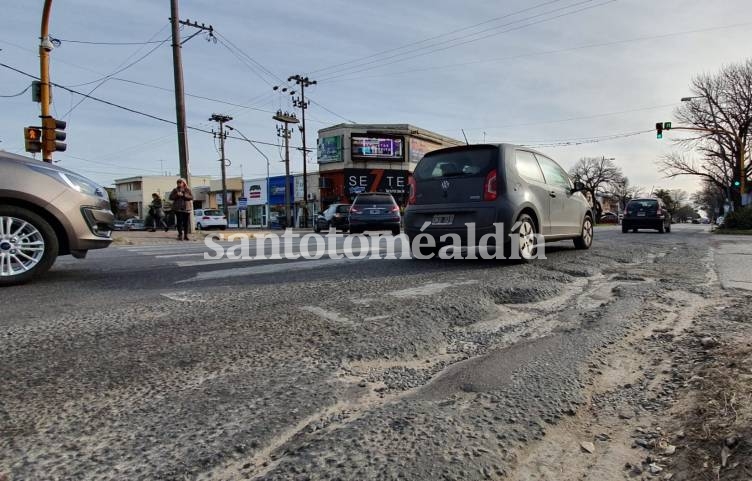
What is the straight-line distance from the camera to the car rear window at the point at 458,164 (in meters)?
5.96

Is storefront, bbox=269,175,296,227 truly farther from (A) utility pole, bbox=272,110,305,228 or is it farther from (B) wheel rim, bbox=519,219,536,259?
(B) wheel rim, bbox=519,219,536,259

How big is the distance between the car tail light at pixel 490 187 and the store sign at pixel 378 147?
37972 mm

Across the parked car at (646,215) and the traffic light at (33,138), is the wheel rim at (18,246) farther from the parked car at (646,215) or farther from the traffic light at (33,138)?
the parked car at (646,215)

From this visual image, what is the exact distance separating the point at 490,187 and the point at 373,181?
37.8 meters

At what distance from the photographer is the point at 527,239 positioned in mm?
6086

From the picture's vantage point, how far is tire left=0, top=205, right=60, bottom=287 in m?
4.37

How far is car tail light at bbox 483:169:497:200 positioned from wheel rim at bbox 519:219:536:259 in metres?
0.58

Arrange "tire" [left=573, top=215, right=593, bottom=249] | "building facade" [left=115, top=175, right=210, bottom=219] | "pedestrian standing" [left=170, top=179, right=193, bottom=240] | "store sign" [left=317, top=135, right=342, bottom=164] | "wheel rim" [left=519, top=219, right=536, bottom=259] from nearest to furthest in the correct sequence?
"wheel rim" [left=519, top=219, right=536, bottom=259], "tire" [left=573, top=215, right=593, bottom=249], "pedestrian standing" [left=170, top=179, right=193, bottom=240], "store sign" [left=317, top=135, right=342, bottom=164], "building facade" [left=115, top=175, right=210, bottom=219]

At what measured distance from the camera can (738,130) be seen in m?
31.8

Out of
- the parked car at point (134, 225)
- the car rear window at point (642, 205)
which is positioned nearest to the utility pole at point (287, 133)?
the parked car at point (134, 225)

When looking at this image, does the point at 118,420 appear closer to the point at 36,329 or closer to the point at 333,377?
the point at 333,377

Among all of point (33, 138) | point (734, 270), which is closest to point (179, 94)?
point (33, 138)

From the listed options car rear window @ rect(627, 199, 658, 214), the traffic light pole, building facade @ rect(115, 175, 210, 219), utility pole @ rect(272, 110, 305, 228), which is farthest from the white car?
building facade @ rect(115, 175, 210, 219)

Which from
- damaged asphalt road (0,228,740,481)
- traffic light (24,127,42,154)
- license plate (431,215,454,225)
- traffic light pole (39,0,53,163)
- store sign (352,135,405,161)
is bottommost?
damaged asphalt road (0,228,740,481)
